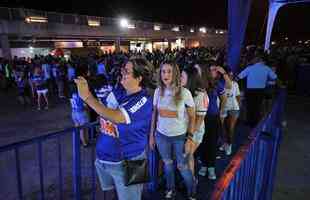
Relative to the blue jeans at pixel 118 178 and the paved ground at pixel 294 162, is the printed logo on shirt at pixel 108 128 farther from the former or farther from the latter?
the paved ground at pixel 294 162

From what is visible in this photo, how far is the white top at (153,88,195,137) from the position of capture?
3.31 meters

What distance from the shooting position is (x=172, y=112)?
10.9ft

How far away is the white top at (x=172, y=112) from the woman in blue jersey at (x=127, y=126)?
34.9 inches

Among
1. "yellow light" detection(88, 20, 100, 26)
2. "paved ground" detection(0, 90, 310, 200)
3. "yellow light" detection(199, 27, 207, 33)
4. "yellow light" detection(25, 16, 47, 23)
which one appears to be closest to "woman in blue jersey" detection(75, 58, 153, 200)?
"paved ground" detection(0, 90, 310, 200)

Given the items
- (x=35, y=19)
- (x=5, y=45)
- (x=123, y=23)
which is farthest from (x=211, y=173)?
(x=123, y=23)

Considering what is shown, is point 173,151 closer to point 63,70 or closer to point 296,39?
point 63,70

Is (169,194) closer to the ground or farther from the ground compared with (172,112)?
closer to the ground

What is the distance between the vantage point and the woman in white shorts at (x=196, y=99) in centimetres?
358

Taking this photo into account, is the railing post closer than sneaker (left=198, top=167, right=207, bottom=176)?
Yes

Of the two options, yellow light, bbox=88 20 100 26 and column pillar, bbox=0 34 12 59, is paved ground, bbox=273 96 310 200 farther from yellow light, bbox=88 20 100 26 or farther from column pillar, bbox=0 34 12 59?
yellow light, bbox=88 20 100 26

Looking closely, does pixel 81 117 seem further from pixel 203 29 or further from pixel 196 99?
pixel 203 29

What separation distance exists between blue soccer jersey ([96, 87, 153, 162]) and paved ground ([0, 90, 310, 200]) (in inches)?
76.9

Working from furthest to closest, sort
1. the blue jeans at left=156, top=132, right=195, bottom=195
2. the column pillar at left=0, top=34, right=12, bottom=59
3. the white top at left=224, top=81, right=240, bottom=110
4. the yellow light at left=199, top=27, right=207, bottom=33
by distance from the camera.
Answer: the yellow light at left=199, top=27, right=207, bottom=33, the column pillar at left=0, top=34, right=12, bottom=59, the white top at left=224, top=81, right=240, bottom=110, the blue jeans at left=156, top=132, right=195, bottom=195

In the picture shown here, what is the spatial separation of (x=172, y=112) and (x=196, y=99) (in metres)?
0.47
